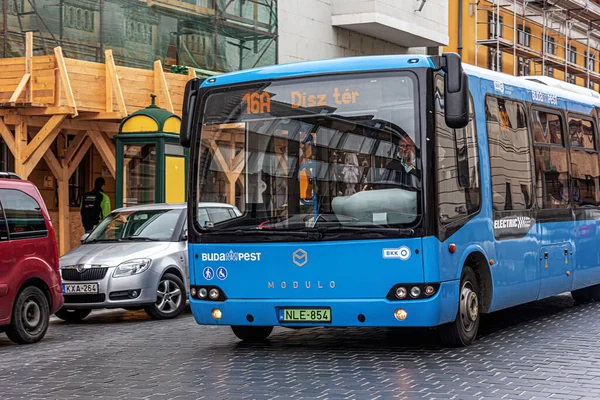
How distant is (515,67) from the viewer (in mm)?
40688

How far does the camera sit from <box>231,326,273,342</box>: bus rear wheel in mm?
11961

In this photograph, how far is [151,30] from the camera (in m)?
24.2

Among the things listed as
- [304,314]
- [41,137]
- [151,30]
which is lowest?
[304,314]


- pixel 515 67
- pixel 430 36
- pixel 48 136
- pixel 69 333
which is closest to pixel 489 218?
pixel 69 333

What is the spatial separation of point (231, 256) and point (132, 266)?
14.6 feet

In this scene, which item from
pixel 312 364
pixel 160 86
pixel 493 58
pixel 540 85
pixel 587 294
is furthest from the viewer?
pixel 493 58

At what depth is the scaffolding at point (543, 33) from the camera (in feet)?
129

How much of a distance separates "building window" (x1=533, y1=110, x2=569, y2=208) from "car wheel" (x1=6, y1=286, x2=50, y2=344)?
5.75 metres

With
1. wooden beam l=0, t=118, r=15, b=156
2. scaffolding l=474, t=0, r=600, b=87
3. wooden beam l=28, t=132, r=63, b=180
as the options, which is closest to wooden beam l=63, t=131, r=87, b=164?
wooden beam l=28, t=132, r=63, b=180

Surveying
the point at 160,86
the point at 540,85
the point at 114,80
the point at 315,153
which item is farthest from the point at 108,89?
the point at 315,153

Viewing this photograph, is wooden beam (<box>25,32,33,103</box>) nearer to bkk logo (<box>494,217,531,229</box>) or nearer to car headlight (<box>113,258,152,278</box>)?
car headlight (<box>113,258,152,278</box>)

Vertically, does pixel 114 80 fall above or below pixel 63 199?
above

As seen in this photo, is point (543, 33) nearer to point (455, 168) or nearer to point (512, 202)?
point (512, 202)

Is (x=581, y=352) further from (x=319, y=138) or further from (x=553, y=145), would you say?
(x=553, y=145)
